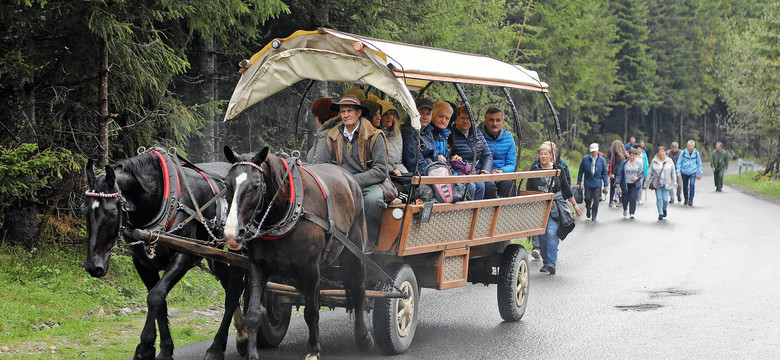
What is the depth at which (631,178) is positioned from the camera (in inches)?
790

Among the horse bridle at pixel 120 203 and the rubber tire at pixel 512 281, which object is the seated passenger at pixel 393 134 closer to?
the rubber tire at pixel 512 281

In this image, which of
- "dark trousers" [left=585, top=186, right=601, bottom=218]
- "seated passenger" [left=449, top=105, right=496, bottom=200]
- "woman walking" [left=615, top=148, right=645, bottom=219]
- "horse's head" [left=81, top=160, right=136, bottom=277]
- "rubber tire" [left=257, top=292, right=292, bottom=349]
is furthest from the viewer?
"woman walking" [left=615, top=148, right=645, bottom=219]

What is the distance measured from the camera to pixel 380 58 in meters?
7.02

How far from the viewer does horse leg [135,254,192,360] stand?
6.09 metres

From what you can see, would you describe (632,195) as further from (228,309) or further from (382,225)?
(228,309)

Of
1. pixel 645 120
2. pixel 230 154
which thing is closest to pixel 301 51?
pixel 230 154

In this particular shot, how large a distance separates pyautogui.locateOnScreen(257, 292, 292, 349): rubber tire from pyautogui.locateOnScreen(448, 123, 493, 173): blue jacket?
2946 millimetres

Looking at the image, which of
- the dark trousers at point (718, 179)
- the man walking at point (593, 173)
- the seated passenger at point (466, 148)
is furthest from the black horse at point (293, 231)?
the dark trousers at point (718, 179)

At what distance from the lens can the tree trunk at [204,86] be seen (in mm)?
11906

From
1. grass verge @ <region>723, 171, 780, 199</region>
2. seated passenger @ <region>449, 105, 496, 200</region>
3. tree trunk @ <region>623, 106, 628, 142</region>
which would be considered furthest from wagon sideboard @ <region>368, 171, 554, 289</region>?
tree trunk @ <region>623, 106, 628, 142</region>

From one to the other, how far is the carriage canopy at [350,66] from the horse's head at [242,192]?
153 cm

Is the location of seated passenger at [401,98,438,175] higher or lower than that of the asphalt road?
higher

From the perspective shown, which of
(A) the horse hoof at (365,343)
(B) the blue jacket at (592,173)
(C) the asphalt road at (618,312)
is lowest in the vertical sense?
(C) the asphalt road at (618,312)

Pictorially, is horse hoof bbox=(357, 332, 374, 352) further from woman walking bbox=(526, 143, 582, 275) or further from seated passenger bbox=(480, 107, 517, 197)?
woman walking bbox=(526, 143, 582, 275)
